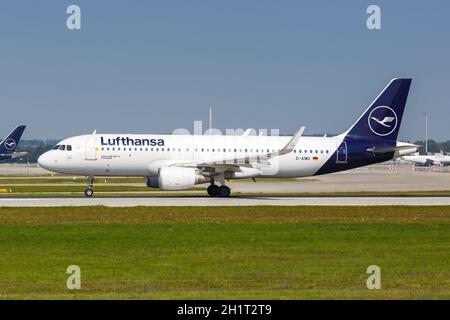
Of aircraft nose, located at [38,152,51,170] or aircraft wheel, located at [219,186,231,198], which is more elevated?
aircraft nose, located at [38,152,51,170]

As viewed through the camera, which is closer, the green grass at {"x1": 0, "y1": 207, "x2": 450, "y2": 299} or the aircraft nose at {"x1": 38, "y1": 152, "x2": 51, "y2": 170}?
the green grass at {"x1": 0, "y1": 207, "x2": 450, "y2": 299}

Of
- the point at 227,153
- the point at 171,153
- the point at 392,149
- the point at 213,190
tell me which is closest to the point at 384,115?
the point at 392,149

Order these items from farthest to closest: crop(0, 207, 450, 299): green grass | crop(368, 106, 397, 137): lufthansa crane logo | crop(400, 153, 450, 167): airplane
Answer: crop(400, 153, 450, 167): airplane < crop(368, 106, 397, 137): lufthansa crane logo < crop(0, 207, 450, 299): green grass

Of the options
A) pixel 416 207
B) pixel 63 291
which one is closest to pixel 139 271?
pixel 63 291

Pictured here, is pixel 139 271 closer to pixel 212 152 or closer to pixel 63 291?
pixel 63 291

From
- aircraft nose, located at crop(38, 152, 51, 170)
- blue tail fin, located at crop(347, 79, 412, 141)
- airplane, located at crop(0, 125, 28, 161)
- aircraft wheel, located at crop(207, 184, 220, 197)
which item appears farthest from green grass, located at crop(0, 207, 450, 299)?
airplane, located at crop(0, 125, 28, 161)

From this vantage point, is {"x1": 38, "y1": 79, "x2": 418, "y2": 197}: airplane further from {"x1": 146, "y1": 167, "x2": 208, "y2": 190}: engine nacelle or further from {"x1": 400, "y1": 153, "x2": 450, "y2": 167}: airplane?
{"x1": 400, "y1": 153, "x2": 450, "y2": 167}: airplane

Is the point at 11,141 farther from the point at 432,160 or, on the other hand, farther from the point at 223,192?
the point at 432,160

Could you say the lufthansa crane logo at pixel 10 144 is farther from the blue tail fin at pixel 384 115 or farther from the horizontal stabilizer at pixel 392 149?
the horizontal stabilizer at pixel 392 149

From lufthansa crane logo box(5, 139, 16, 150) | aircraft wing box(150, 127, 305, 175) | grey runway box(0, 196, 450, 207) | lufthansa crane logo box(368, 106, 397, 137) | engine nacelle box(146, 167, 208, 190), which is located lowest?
grey runway box(0, 196, 450, 207)

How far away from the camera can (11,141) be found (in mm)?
125938

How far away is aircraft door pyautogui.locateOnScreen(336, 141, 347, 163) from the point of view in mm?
55531

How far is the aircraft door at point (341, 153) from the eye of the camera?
5553 centimetres
